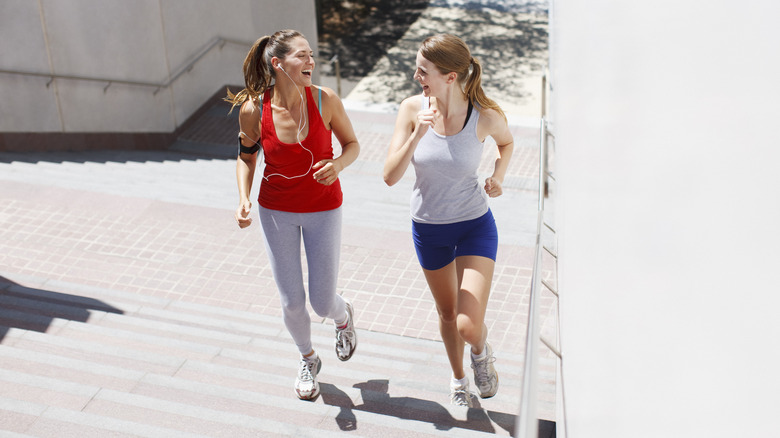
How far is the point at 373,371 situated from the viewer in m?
4.29

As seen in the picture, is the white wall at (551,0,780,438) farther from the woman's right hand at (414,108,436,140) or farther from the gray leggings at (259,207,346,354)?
the gray leggings at (259,207,346,354)

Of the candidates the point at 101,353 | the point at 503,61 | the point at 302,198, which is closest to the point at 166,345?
the point at 101,353

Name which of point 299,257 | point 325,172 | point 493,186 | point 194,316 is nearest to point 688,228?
point 325,172

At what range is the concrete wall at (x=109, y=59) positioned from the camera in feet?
30.1

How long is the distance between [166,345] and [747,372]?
4038 millimetres

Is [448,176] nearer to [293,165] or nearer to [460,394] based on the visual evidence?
[293,165]

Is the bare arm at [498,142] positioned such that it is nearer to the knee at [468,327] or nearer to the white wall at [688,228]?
the knee at [468,327]

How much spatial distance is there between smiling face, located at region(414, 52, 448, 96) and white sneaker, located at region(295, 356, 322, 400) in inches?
58.6

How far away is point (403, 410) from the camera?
12.5 ft

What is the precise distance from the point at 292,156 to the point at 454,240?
817 millimetres

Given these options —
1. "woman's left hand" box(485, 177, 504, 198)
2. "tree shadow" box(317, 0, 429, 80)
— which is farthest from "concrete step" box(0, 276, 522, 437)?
"tree shadow" box(317, 0, 429, 80)

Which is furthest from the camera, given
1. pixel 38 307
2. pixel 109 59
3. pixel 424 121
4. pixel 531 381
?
pixel 109 59

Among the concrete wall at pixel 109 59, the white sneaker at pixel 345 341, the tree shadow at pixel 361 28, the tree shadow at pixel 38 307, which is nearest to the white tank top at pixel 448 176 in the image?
the white sneaker at pixel 345 341

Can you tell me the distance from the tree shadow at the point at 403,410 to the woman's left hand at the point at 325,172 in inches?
41.8
